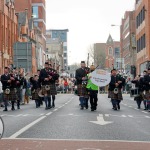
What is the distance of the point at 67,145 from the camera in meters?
10.5

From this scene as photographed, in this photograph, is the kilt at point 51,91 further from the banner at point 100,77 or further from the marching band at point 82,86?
the banner at point 100,77

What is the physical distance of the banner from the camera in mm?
22453

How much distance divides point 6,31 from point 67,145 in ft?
181

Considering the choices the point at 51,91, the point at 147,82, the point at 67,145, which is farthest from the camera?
the point at 147,82

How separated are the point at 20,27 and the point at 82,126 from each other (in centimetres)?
6706

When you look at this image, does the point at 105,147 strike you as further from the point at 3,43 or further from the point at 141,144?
the point at 3,43

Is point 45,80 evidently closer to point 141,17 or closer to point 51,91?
point 51,91

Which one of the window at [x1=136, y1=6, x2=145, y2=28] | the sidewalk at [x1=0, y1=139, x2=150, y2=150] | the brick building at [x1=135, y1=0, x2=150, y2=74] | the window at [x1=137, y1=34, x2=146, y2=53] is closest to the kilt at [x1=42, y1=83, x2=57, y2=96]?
the sidewalk at [x1=0, y1=139, x2=150, y2=150]

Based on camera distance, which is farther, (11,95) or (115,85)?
(11,95)

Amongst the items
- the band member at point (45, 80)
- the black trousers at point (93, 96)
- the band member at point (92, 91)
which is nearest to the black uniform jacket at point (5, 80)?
the band member at point (45, 80)

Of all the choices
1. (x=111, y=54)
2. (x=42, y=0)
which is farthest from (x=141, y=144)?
(x=111, y=54)

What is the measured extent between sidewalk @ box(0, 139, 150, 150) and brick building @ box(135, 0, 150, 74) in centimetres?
5061

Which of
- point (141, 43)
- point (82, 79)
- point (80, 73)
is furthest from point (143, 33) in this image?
point (82, 79)

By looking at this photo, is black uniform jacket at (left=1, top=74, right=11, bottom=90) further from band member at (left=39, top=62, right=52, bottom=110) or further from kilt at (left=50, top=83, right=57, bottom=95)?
kilt at (left=50, top=83, right=57, bottom=95)
